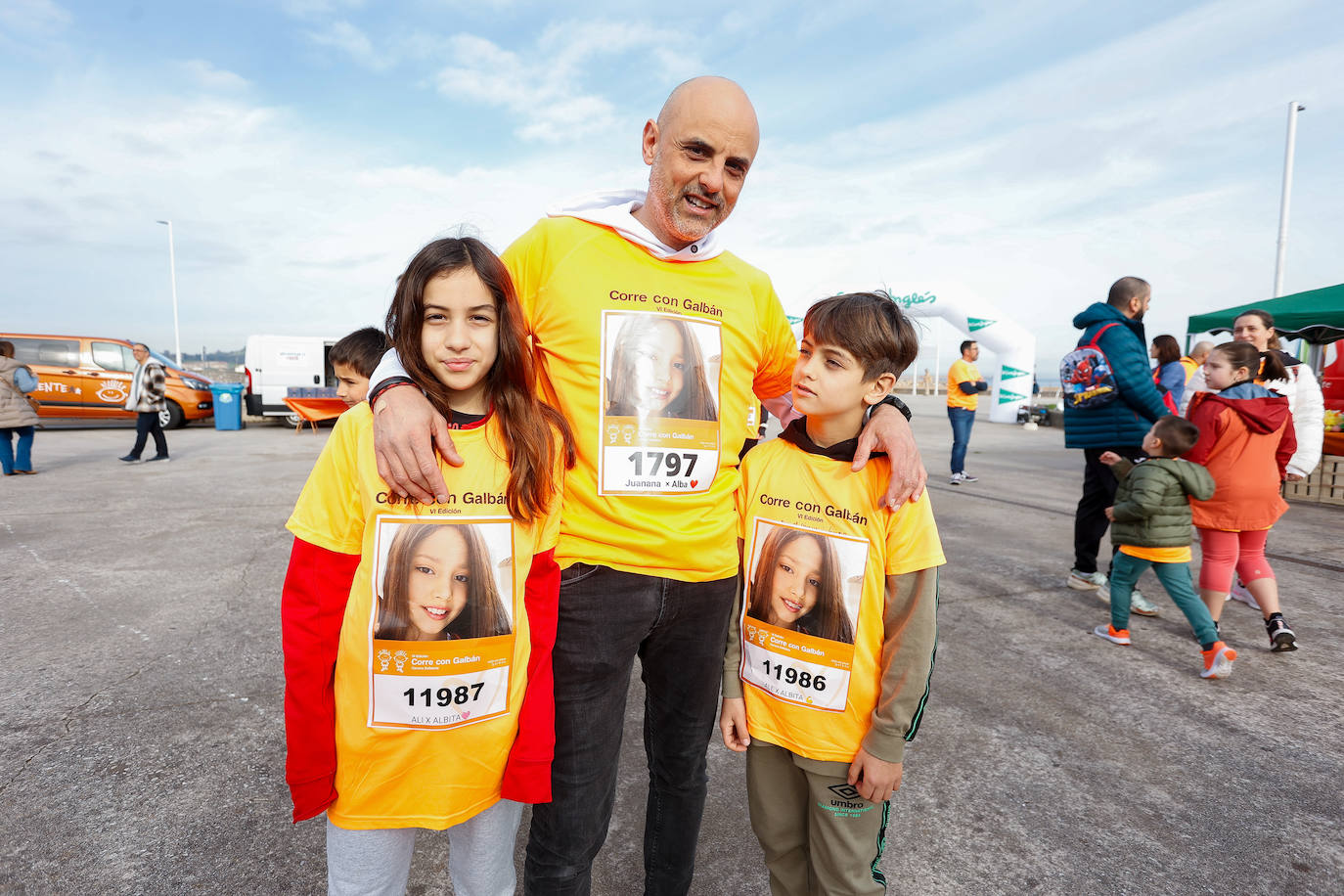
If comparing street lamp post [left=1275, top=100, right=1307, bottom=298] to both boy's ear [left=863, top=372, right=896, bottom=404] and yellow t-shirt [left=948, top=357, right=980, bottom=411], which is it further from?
boy's ear [left=863, top=372, right=896, bottom=404]

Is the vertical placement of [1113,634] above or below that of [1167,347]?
below

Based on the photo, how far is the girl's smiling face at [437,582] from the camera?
1.30 m

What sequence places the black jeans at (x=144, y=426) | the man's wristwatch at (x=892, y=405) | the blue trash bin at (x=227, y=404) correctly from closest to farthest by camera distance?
the man's wristwatch at (x=892, y=405) → the black jeans at (x=144, y=426) → the blue trash bin at (x=227, y=404)

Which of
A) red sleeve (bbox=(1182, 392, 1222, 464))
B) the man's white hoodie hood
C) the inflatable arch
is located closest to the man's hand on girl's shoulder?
the man's white hoodie hood

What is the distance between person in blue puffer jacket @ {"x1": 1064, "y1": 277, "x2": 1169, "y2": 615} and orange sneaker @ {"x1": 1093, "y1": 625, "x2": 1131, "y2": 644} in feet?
1.80

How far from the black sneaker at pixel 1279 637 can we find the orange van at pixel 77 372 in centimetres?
1542

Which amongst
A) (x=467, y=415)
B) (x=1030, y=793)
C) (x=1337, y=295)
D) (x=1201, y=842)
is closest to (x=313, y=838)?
(x=467, y=415)

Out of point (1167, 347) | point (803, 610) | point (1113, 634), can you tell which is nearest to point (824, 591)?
point (803, 610)

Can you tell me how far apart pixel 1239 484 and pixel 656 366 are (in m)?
3.82

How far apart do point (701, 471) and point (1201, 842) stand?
2049 mm

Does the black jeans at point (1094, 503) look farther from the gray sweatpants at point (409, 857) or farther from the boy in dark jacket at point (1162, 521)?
the gray sweatpants at point (409, 857)

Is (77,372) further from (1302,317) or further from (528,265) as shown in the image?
(1302,317)

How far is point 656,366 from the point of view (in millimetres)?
1469


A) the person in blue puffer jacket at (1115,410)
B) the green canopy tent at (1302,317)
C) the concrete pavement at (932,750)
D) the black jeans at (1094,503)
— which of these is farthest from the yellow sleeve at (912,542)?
the green canopy tent at (1302,317)
